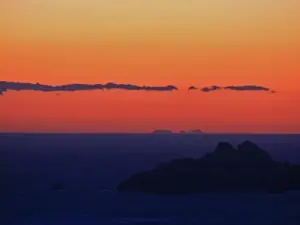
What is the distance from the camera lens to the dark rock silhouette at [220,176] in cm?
6056

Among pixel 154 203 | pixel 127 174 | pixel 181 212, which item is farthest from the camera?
pixel 127 174

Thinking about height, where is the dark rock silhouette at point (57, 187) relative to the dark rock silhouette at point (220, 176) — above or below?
below

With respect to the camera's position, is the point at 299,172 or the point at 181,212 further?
the point at 299,172

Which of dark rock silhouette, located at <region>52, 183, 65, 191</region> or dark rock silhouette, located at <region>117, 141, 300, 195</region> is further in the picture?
dark rock silhouette, located at <region>52, 183, 65, 191</region>

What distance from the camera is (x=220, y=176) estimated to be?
61.2 meters

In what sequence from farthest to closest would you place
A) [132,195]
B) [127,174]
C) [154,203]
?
[127,174] → [132,195] → [154,203]

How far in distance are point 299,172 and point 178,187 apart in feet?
26.7

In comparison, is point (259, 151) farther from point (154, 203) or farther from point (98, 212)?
point (98, 212)

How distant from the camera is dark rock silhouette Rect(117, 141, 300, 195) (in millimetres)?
60562

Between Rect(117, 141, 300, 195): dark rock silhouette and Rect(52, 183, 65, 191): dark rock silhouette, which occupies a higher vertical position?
Rect(117, 141, 300, 195): dark rock silhouette

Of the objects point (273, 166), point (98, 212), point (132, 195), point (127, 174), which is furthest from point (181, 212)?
point (127, 174)

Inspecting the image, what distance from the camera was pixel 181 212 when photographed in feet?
164

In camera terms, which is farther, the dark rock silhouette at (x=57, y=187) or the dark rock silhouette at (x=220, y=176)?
the dark rock silhouette at (x=57, y=187)

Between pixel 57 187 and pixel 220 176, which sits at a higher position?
pixel 220 176
